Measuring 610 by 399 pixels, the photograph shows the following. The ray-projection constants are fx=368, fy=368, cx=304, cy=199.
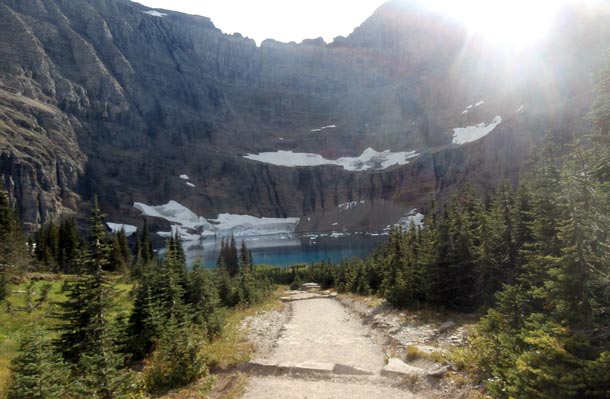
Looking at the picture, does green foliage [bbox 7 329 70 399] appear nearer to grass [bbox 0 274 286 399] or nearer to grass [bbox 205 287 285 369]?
grass [bbox 0 274 286 399]

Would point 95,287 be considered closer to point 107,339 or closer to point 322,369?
point 107,339

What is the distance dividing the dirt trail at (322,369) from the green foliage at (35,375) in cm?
451

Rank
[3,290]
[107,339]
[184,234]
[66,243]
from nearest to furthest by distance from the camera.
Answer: [107,339] < [3,290] < [66,243] < [184,234]

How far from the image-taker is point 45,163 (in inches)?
6024

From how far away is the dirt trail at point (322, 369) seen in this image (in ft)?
32.4

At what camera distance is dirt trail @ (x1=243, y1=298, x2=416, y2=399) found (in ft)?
32.4

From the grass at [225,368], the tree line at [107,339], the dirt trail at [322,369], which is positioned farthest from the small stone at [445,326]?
the tree line at [107,339]

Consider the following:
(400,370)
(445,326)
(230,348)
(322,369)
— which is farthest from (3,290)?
(445,326)

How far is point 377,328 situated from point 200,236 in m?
182

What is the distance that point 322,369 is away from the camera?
11422 mm

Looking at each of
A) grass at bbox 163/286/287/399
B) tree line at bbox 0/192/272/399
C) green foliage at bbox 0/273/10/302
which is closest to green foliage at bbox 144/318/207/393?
tree line at bbox 0/192/272/399

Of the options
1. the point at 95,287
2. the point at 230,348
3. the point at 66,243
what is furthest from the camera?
the point at 66,243

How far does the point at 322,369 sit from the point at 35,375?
741 centimetres

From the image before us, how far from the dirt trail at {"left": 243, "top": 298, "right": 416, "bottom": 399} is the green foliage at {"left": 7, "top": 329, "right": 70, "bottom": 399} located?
451cm
